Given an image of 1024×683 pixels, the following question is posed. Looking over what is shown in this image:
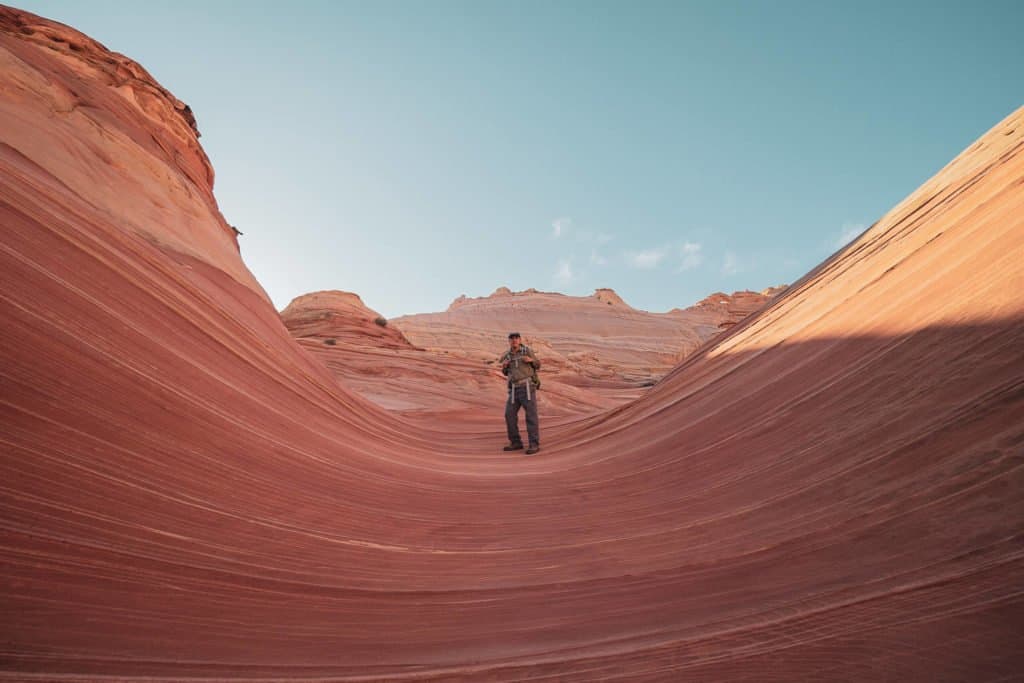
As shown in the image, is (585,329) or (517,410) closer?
(517,410)

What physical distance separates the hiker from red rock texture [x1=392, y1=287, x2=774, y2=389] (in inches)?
585

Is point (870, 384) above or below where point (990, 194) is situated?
below

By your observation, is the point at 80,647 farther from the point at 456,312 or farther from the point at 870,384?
the point at 456,312

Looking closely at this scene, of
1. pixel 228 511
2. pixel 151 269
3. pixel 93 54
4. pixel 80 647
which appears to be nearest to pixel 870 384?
pixel 228 511

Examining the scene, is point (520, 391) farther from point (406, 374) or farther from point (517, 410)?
point (406, 374)

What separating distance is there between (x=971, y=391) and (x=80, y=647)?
7.15 ft

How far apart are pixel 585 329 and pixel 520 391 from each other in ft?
131

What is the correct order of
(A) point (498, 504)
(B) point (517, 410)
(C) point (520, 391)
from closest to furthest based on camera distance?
(A) point (498, 504)
(B) point (517, 410)
(C) point (520, 391)

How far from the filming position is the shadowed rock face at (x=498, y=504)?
1114 mm

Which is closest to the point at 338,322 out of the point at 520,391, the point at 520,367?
the point at 520,367

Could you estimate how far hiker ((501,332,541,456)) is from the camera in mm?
4660

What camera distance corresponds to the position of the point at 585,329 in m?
44.4

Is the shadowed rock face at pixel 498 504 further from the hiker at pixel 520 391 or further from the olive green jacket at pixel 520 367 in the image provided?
the olive green jacket at pixel 520 367

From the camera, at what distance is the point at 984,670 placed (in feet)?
2.80
